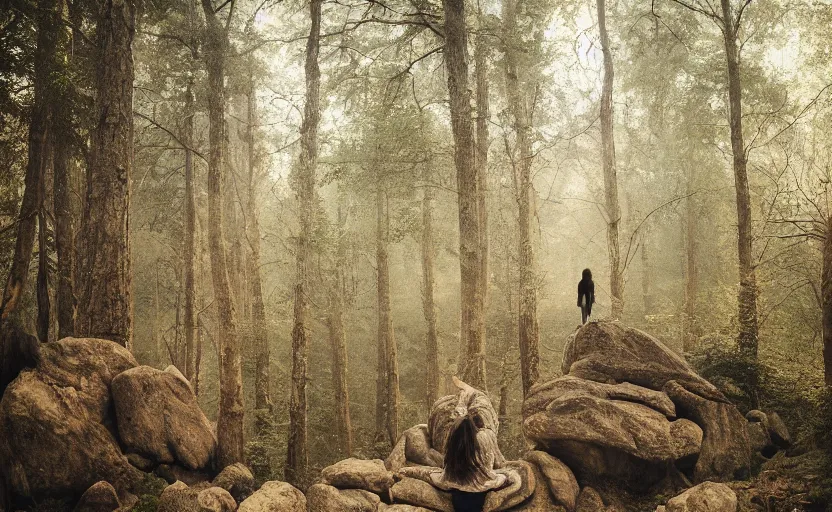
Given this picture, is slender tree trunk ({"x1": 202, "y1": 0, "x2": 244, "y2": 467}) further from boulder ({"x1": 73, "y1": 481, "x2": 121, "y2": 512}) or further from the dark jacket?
the dark jacket

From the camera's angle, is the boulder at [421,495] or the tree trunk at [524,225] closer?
the boulder at [421,495]

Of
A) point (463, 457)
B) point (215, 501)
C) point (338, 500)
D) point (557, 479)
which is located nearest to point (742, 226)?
point (557, 479)

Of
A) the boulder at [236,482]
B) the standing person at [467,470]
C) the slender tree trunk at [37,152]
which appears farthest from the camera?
the slender tree trunk at [37,152]

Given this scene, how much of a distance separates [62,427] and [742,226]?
1508 cm

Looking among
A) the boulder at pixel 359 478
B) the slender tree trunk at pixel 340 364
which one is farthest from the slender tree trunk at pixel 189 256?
the boulder at pixel 359 478

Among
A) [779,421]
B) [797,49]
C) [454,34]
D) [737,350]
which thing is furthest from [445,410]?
[797,49]

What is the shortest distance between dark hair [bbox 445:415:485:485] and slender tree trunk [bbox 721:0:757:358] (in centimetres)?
841

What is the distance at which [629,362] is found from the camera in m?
9.83

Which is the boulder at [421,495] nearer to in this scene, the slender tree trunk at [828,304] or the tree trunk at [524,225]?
the slender tree trunk at [828,304]

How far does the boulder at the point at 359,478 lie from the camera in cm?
823

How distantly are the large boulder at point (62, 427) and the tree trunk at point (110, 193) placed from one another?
0.92 m

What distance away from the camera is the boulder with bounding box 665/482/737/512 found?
23.0 ft

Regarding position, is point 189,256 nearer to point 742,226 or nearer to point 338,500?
point 338,500

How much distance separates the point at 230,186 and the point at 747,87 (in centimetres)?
2311
